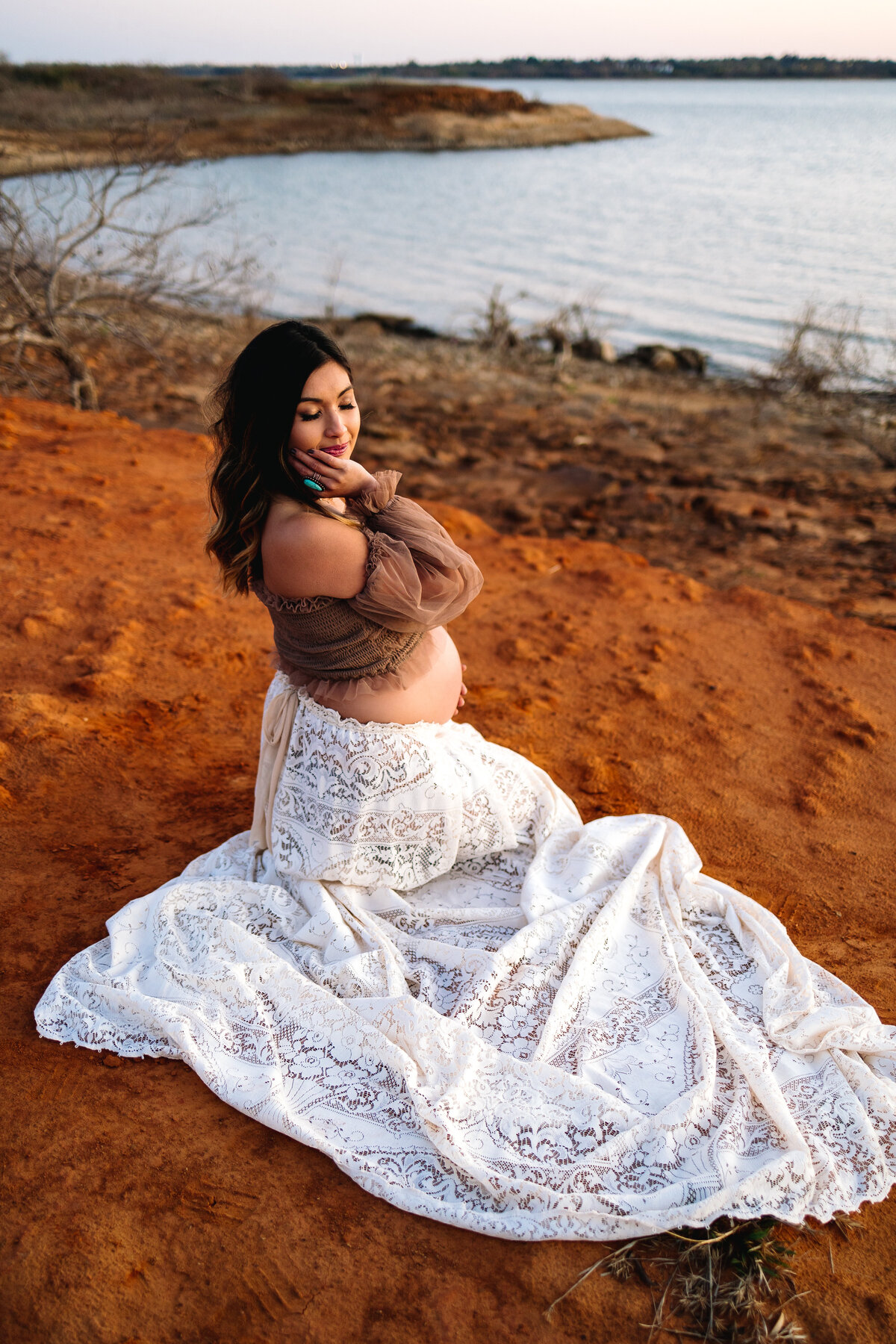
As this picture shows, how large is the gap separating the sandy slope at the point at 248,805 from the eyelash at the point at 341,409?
1795 mm

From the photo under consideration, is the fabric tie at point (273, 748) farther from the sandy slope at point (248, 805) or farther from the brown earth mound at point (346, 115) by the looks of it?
the brown earth mound at point (346, 115)

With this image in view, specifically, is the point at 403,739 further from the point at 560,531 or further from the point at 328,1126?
the point at 560,531

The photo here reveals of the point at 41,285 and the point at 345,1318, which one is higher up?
the point at 41,285

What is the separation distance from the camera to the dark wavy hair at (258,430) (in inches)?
97.4

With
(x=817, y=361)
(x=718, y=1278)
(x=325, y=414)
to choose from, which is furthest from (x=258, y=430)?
(x=817, y=361)

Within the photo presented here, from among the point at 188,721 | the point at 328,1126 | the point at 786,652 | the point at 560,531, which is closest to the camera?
the point at 328,1126

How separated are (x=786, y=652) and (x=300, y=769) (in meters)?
3.50

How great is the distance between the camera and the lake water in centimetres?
1656

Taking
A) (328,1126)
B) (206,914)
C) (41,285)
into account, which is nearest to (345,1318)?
(328,1126)

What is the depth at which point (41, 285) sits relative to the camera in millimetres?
8992

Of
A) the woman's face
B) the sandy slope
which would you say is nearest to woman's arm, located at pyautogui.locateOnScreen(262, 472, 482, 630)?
the woman's face

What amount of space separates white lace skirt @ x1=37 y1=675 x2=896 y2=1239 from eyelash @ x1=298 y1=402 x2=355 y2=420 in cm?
88

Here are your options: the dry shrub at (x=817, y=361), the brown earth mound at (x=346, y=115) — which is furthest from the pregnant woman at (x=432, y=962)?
the brown earth mound at (x=346, y=115)

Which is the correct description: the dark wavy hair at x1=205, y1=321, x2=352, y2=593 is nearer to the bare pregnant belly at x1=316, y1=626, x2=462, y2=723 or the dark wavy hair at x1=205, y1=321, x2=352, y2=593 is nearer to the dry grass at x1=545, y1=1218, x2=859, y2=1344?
the bare pregnant belly at x1=316, y1=626, x2=462, y2=723
